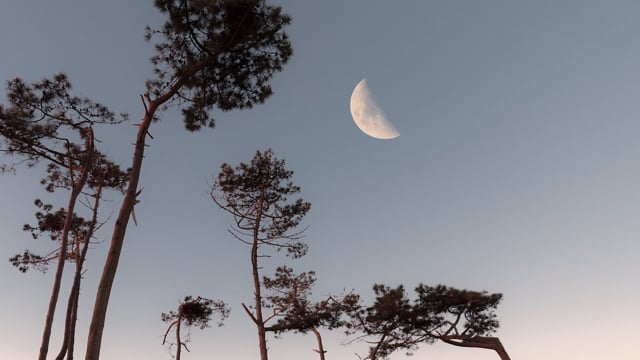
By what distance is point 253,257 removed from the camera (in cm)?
1691

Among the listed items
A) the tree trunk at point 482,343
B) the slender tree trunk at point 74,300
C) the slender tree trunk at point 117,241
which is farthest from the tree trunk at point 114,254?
the tree trunk at point 482,343

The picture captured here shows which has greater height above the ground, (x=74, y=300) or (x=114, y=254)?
(x=74, y=300)

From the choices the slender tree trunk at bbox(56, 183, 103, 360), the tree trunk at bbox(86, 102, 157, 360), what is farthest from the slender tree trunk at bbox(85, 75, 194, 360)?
the slender tree trunk at bbox(56, 183, 103, 360)

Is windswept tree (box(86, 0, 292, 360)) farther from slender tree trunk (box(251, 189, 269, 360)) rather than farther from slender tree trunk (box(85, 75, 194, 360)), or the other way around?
slender tree trunk (box(251, 189, 269, 360))

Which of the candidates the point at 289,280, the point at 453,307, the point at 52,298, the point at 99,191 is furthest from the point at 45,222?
the point at 453,307

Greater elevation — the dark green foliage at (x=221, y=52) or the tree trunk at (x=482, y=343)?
the dark green foliage at (x=221, y=52)

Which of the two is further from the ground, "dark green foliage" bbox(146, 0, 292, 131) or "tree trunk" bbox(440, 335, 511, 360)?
"dark green foliage" bbox(146, 0, 292, 131)

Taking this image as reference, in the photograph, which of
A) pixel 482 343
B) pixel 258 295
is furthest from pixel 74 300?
pixel 482 343

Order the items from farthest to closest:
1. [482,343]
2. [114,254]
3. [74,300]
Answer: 1. [482,343]
2. [74,300]
3. [114,254]

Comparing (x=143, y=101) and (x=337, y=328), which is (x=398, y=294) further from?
(x=143, y=101)

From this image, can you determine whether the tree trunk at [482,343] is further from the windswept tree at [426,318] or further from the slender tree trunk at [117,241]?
the slender tree trunk at [117,241]

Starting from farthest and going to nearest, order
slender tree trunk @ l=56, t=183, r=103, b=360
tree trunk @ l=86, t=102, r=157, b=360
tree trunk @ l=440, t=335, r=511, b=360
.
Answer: tree trunk @ l=440, t=335, r=511, b=360 → slender tree trunk @ l=56, t=183, r=103, b=360 → tree trunk @ l=86, t=102, r=157, b=360

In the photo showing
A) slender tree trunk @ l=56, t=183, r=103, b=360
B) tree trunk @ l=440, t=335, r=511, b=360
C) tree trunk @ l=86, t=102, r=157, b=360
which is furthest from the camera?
tree trunk @ l=440, t=335, r=511, b=360

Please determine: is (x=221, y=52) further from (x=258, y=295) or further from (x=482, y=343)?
(x=482, y=343)
